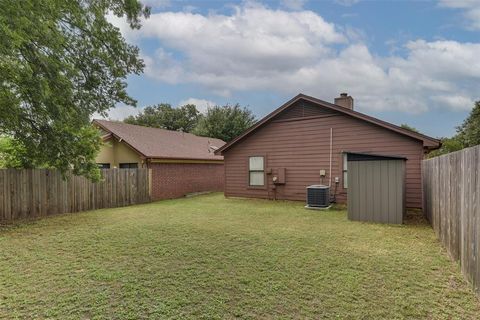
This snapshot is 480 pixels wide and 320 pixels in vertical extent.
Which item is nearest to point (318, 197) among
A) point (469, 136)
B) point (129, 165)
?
point (129, 165)

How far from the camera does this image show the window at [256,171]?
12.8 metres

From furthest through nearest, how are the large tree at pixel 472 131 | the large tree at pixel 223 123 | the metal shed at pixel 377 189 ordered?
the large tree at pixel 223 123
the large tree at pixel 472 131
the metal shed at pixel 377 189

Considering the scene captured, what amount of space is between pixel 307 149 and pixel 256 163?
236 cm

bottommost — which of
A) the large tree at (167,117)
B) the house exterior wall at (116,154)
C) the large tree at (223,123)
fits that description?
the house exterior wall at (116,154)

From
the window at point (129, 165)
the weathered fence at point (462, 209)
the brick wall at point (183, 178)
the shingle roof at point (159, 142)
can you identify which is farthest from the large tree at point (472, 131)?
the window at point (129, 165)

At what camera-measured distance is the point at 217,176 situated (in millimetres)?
18328

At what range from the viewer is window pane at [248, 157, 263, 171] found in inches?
505

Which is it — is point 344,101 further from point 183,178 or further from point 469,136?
point 469,136

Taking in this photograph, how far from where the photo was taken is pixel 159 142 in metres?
15.9

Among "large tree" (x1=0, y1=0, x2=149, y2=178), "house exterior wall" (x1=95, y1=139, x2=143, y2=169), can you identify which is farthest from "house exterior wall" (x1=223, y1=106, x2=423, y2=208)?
"large tree" (x1=0, y1=0, x2=149, y2=178)

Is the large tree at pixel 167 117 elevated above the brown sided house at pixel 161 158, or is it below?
above

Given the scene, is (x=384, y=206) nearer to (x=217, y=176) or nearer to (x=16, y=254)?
(x=16, y=254)

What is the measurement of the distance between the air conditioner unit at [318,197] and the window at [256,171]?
3.05 metres

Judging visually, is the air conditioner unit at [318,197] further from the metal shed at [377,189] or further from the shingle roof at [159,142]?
the shingle roof at [159,142]
